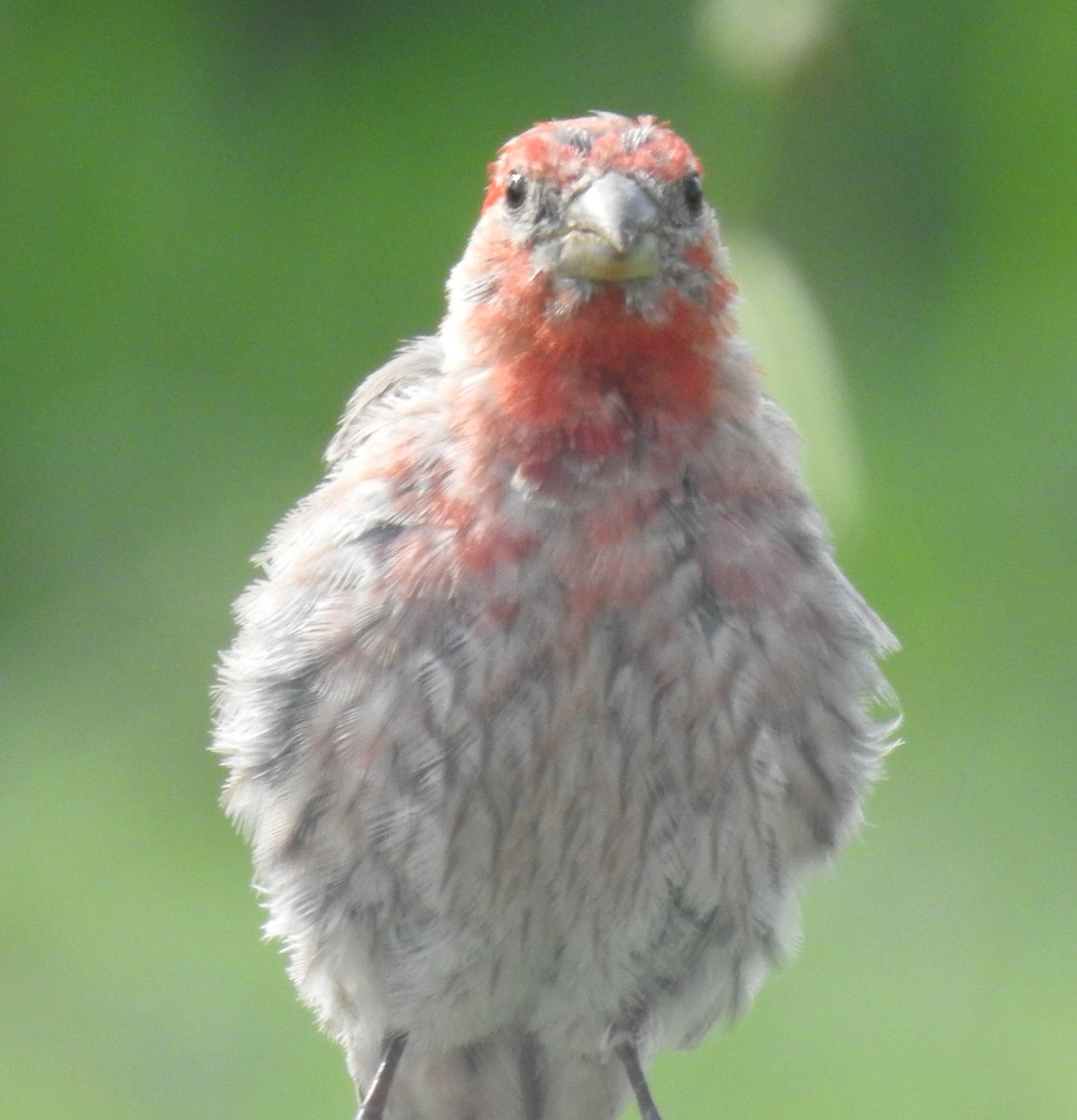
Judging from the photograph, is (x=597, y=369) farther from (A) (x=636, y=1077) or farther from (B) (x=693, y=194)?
(A) (x=636, y=1077)

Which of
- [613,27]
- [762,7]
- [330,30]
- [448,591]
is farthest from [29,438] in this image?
[448,591]

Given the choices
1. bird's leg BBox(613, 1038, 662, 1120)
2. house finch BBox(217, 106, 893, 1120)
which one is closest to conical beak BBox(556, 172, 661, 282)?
house finch BBox(217, 106, 893, 1120)

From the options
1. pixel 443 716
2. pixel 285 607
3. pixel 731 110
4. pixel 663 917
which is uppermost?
pixel 731 110

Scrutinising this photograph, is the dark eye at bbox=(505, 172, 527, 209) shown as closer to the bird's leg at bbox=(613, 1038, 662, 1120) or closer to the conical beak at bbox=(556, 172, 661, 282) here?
the conical beak at bbox=(556, 172, 661, 282)

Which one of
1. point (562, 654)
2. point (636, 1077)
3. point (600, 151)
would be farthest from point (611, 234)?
point (636, 1077)

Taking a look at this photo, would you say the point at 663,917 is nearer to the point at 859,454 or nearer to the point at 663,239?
the point at 663,239

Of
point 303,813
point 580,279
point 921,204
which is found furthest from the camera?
point 921,204
